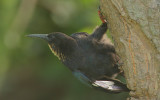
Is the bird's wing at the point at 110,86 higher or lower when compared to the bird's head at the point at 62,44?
lower

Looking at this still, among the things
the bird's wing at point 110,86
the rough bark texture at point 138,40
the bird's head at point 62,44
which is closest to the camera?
the rough bark texture at point 138,40

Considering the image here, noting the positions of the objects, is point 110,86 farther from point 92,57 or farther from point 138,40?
point 138,40

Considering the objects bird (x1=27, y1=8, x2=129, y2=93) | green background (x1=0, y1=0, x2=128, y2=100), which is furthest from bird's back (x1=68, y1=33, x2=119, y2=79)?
green background (x1=0, y1=0, x2=128, y2=100)

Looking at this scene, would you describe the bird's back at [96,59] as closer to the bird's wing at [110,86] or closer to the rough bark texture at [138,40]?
the bird's wing at [110,86]

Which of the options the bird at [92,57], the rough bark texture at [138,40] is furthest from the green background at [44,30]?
the rough bark texture at [138,40]

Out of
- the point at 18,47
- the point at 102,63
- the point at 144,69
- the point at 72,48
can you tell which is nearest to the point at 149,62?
the point at 144,69

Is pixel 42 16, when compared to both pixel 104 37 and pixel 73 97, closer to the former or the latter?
pixel 73 97
